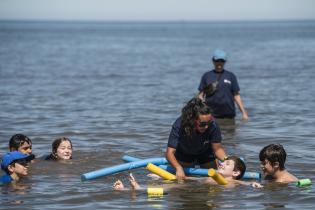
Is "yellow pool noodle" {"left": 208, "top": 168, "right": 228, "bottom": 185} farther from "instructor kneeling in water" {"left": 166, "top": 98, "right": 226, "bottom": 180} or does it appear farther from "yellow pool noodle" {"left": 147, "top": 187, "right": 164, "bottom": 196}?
"yellow pool noodle" {"left": 147, "top": 187, "right": 164, "bottom": 196}

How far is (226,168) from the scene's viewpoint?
880cm

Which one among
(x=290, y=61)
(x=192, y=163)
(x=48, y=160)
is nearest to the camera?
(x=192, y=163)

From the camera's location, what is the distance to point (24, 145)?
Result: 9633 millimetres

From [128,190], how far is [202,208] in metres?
1.16

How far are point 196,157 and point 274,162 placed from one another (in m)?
1.08

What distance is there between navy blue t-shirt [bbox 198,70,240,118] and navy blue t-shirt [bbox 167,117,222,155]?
417cm

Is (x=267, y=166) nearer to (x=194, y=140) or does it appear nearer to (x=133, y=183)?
(x=194, y=140)

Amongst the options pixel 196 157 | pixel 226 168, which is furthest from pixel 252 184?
pixel 196 157

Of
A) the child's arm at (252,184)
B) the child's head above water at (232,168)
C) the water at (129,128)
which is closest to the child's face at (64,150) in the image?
the water at (129,128)

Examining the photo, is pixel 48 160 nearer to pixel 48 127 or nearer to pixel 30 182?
pixel 30 182

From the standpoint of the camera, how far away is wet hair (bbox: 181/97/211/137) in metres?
8.60

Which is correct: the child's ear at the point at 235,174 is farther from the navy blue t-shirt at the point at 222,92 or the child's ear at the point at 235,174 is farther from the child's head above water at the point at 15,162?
the navy blue t-shirt at the point at 222,92

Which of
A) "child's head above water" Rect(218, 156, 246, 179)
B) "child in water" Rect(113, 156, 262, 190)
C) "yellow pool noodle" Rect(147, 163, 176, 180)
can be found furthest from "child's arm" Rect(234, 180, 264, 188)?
"yellow pool noodle" Rect(147, 163, 176, 180)

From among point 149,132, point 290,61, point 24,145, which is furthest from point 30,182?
point 290,61
